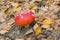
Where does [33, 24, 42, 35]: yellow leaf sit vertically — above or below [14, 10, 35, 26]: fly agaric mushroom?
below

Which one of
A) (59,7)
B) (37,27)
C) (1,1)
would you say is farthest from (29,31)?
(1,1)

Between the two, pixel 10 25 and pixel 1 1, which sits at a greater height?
pixel 1 1

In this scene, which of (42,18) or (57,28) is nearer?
(57,28)

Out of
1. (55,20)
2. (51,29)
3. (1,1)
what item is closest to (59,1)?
(55,20)

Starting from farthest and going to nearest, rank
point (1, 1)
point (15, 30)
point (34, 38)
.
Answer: point (1, 1)
point (15, 30)
point (34, 38)

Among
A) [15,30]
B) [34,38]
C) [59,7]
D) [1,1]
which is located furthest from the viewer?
[1,1]

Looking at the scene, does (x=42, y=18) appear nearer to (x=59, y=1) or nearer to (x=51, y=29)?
(x=51, y=29)

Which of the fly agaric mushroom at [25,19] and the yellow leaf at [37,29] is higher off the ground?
the fly agaric mushroom at [25,19]

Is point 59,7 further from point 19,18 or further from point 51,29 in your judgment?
point 19,18

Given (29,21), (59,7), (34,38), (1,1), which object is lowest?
(34,38)
